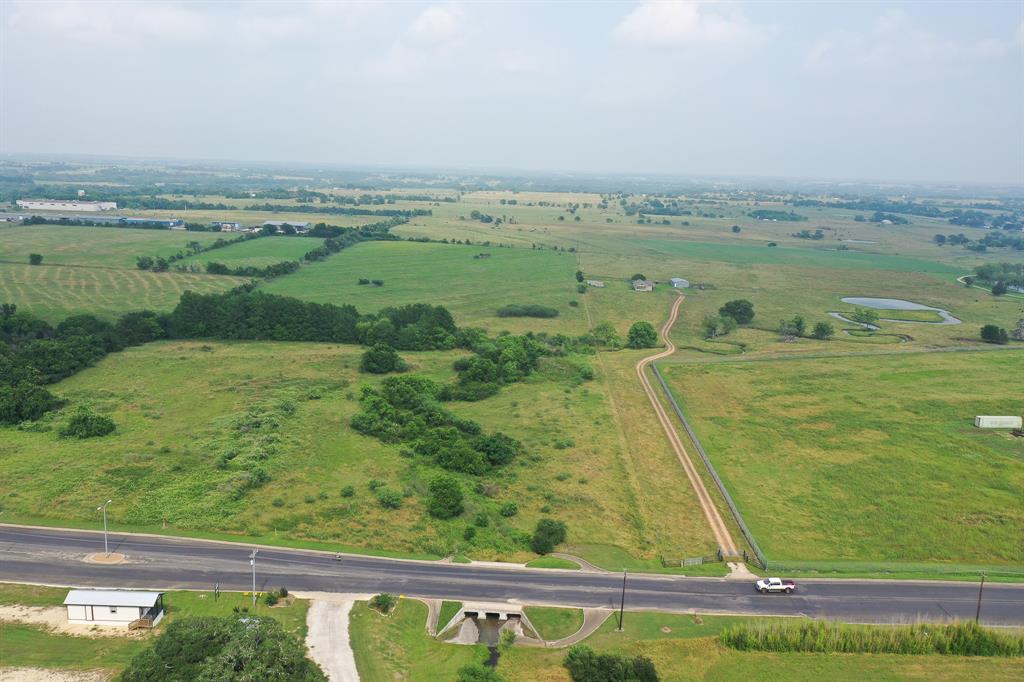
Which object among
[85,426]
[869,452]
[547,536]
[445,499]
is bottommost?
[547,536]

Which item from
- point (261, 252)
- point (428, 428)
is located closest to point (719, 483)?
point (428, 428)

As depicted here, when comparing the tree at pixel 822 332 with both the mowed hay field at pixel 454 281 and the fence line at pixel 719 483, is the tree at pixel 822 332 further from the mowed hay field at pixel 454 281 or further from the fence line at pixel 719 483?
the fence line at pixel 719 483

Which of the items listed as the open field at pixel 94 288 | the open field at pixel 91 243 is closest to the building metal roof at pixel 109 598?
the open field at pixel 94 288

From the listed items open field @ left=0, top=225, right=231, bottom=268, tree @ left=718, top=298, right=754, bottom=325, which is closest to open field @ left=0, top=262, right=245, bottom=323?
open field @ left=0, top=225, right=231, bottom=268

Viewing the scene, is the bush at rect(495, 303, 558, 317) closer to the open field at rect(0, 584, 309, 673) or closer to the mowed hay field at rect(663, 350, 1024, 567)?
the mowed hay field at rect(663, 350, 1024, 567)

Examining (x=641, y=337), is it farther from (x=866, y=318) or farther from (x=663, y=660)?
(x=663, y=660)

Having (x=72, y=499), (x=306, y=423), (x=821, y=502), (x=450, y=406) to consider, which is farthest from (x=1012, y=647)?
(x=72, y=499)
